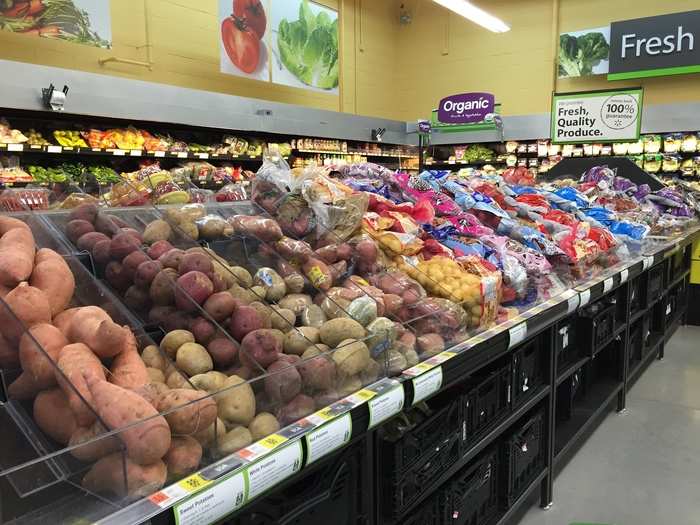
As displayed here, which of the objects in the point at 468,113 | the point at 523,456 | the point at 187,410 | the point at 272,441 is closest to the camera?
the point at 187,410

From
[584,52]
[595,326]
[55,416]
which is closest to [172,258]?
[55,416]

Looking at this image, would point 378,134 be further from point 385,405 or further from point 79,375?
point 79,375

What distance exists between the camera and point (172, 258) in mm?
1419

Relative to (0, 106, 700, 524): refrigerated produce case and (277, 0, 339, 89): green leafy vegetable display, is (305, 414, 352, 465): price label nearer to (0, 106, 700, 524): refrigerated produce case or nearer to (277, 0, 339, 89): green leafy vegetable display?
(0, 106, 700, 524): refrigerated produce case

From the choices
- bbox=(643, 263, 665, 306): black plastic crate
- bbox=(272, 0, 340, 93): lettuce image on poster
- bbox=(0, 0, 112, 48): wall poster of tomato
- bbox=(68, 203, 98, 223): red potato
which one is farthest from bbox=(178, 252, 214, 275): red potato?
bbox=(272, 0, 340, 93): lettuce image on poster

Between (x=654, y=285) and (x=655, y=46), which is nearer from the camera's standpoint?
(x=654, y=285)

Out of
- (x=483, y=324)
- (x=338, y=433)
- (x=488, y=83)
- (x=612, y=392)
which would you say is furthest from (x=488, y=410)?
(x=488, y=83)

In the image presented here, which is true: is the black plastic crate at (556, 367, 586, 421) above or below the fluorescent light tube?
below

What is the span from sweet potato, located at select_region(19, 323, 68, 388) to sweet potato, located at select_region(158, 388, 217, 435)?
0.61ft

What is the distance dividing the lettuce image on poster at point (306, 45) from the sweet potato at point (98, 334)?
848 cm

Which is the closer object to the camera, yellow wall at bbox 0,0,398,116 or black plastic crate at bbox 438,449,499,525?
black plastic crate at bbox 438,449,499,525

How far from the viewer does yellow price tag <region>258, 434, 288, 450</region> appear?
3.46 ft

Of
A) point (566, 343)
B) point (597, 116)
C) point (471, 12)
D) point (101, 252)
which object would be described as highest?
point (471, 12)

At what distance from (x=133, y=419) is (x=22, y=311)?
311 mm
